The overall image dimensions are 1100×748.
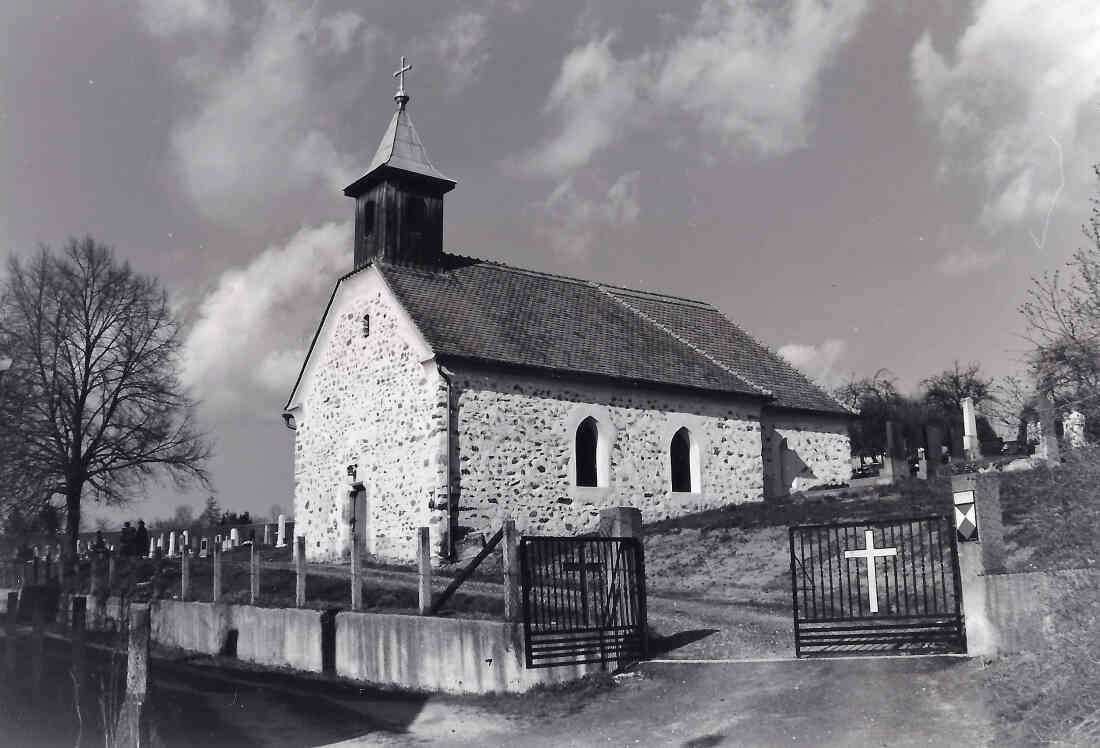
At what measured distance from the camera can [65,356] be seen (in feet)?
96.5

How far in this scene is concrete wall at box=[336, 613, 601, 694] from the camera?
11117 mm

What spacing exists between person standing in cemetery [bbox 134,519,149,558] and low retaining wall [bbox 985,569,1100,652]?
31.4m

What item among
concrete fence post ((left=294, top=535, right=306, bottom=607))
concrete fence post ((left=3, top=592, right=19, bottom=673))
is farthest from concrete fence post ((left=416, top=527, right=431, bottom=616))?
concrete fence post ((left=3, top=592, right=19, bottom=673))

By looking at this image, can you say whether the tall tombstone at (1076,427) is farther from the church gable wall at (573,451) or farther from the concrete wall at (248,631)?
the church gable wall at (573,451)

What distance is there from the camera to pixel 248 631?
52.9 ft

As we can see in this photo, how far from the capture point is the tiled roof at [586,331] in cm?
2389

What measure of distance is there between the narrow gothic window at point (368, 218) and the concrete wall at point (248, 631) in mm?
11151

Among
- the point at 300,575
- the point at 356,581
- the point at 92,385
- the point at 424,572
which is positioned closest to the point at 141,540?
the point at 92,385

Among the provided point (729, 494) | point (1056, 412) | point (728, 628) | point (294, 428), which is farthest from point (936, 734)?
point (294, 428)

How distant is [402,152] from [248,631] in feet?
47.3

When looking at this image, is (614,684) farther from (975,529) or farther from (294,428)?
(294,428)

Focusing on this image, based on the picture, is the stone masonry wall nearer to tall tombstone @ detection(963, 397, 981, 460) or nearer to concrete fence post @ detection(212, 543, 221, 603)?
concrete fence post @ detection(212, 543, 221, 603)

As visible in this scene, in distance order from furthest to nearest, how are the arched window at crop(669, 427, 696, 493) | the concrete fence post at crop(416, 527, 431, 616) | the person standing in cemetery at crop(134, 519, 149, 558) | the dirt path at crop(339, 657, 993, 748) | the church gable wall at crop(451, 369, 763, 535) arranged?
the person standing in cemetery at crop(134, 519, 149, 558), the arched window at crop(669, 427, 696, 493), the church gable wall at crop(451, 369, 763, 535), the concrete fence post at crop(416, 527, 431, 616), the dirt path at crop(339, 657, 993, 748)

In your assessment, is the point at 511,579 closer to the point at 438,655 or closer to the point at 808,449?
the point at 438,655
